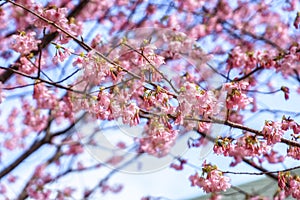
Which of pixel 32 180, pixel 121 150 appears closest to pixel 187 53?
pixel 121 150

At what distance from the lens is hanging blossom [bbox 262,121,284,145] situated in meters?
2.52

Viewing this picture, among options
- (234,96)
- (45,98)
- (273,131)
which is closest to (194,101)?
(234,96)

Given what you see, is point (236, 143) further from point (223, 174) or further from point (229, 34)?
point (229, 34)

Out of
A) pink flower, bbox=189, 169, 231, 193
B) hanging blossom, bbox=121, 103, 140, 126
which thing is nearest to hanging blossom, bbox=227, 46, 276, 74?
pink flower, bbox=189, 169, 231, 193

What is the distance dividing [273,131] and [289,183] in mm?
374

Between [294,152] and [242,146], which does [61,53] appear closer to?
[242,146]

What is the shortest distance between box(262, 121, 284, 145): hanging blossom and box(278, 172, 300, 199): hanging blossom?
0.24 metres

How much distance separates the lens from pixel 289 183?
2.66 meters

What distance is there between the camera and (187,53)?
12.5 ft

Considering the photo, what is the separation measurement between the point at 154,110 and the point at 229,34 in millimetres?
3522

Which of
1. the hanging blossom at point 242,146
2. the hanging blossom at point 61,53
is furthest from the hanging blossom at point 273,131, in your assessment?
the hanging blossom at point 61,53

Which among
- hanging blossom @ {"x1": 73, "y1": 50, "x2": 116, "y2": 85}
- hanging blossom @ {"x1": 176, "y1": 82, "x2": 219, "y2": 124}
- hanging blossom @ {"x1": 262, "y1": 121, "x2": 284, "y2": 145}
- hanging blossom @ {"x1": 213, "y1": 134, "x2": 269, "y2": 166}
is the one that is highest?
hanging blossom @ {"x1": 73, "y1": 50, "x2": 116, "y2": 85}

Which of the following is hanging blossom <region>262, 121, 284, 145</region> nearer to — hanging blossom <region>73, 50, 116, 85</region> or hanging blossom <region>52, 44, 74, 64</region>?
hanging blossom <region>73, 50, 116, 85</region>

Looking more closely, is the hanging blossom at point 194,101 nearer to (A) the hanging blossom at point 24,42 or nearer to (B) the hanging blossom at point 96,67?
(B) the hanging blossom at point 96,67
